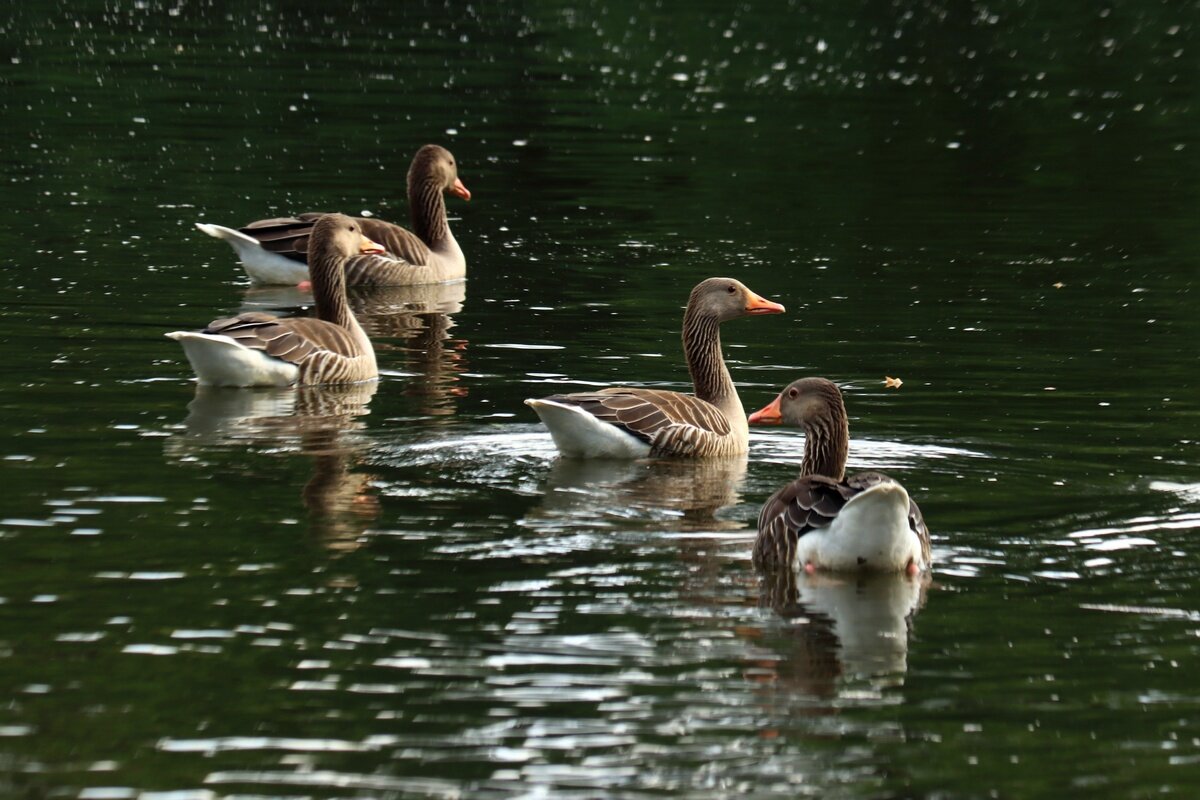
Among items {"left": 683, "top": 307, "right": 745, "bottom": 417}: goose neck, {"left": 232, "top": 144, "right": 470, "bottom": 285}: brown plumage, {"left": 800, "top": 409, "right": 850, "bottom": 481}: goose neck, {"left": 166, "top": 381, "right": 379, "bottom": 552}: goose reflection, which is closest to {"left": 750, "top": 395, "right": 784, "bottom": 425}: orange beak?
{"left": 800, "top": 409, "right": 850, "bottom": 481}: goose neck

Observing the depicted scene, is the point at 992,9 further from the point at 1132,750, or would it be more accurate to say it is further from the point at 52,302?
the point at 1132,750

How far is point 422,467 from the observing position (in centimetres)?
1401

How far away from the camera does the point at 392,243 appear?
2336cm

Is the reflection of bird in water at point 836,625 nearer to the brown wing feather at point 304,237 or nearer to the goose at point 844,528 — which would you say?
the goose at point 844,528

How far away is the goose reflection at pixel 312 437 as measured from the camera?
12.5 meters

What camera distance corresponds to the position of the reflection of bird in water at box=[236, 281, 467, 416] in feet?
57.1

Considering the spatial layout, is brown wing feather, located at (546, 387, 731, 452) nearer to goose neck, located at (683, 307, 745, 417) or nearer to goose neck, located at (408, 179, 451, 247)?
goose neck, located at (683, 307, 745, 417)

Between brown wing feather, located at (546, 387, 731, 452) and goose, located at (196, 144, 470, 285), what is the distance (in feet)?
24.4

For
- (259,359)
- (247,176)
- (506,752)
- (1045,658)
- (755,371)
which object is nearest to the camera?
(506,752)

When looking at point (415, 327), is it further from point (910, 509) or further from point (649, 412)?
point (910, 509)

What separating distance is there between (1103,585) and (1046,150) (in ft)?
81.8

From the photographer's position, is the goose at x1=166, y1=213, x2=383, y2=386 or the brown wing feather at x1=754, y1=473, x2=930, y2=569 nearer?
the brown wing feather at x1=754, y1=473, x2=930, y2=569

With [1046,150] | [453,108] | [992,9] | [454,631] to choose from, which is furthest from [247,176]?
[992,9]

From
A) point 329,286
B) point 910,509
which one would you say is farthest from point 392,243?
point 910,509
